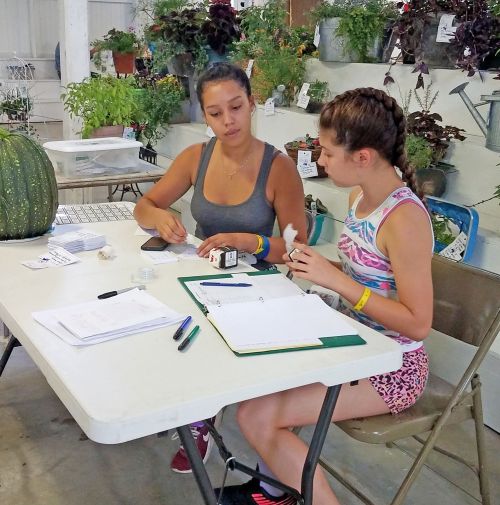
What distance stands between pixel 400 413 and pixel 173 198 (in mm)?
1147

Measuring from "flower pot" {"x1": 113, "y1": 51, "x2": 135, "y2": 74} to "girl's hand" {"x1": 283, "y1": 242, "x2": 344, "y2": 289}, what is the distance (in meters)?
5.42

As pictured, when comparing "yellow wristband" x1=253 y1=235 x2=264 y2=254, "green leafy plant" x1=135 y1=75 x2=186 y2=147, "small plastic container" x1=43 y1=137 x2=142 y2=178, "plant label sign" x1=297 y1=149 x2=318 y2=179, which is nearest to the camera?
"yellow wristband" x1=253 y1=235 x2=264 y2=254

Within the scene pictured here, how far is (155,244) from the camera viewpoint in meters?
1.93

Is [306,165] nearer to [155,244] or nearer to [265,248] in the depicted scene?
[265,248]

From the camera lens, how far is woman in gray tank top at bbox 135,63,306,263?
82.3 inches

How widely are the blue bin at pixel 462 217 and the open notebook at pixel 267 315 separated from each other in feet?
3.50

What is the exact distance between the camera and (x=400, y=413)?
1625mm

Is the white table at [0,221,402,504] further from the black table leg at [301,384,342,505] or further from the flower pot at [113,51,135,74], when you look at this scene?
the flower pot at [113,51,135,74]

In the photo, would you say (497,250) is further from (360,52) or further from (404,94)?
(360,52)

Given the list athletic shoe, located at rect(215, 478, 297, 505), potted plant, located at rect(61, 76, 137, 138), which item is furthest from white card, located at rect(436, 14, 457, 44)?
athletic shoe, located at rect(215, 478, 297, 505)

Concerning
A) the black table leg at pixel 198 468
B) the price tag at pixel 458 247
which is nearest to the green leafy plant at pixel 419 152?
the price tag at pixel 458 247

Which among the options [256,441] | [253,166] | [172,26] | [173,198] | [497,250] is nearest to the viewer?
[256,441]

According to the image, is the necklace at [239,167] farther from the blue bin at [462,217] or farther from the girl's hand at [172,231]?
the blue bin at [462,217]

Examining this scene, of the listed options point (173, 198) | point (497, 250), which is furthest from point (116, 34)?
point (497, 250)
